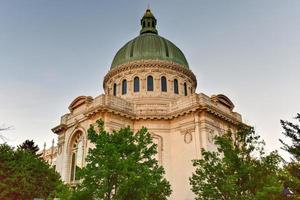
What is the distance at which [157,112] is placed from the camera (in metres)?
31.6

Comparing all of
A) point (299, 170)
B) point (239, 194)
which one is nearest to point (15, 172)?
point (239, 194)

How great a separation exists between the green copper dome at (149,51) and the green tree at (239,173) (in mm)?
19221

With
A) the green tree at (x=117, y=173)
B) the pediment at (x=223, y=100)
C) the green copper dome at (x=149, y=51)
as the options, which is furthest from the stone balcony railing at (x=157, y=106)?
the green tree at (x=117, y=173)

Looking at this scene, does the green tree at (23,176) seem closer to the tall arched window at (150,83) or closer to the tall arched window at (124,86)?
the tall arched window at (124,86)

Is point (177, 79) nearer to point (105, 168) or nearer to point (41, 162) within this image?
point (41, 162)

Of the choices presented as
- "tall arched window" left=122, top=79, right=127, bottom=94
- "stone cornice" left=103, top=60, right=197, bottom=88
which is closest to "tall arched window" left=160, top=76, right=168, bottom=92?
"stone cornice" left=103, top=60, right=197, bottom=88

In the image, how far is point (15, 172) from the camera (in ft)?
82.2

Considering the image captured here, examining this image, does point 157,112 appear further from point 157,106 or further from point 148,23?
point 148,23

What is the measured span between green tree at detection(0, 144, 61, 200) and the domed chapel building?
3084 mm

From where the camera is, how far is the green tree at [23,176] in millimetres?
24500

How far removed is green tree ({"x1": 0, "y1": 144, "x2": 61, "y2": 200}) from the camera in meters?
24.5

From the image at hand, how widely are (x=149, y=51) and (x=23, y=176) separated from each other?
2007 centimetres

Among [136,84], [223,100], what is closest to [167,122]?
[223,100]

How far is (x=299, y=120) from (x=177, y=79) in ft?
53.5
